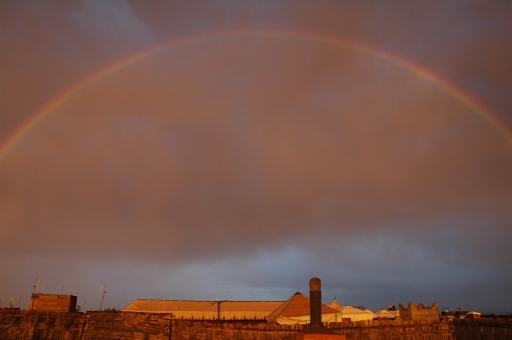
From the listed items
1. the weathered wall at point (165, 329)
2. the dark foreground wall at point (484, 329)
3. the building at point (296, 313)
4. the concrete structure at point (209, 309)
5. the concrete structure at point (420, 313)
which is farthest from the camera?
the concrete structure at point (209, 309)

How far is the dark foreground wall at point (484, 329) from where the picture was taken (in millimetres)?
18250

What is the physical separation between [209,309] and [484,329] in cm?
2835

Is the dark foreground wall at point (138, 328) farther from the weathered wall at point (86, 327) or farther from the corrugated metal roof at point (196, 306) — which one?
the corrugated metal roof at point (196, 306)

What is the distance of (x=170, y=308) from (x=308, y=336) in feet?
120

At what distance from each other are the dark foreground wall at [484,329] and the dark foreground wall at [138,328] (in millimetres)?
566

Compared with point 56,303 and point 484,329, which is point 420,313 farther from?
point 56,303

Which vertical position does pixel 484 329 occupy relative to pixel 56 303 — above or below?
below

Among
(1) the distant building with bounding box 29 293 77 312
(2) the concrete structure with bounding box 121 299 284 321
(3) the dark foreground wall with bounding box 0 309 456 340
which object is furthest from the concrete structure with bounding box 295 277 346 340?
(2) the concrete structure with bounding box 121 299 284 321

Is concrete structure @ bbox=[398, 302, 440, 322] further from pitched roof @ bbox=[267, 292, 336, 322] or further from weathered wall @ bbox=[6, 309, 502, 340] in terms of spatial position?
pitched roof @ bbox=[267, 292, 336, 322]

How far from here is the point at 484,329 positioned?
19.7 m

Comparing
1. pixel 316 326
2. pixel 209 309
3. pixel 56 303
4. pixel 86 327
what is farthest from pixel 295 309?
pixel 316 326

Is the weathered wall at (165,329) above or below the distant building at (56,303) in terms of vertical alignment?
below

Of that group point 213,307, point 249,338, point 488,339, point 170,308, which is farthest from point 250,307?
point 488,339

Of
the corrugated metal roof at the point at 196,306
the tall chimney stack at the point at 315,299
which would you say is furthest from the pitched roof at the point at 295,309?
the tall chimney stack at the point at 315,299
